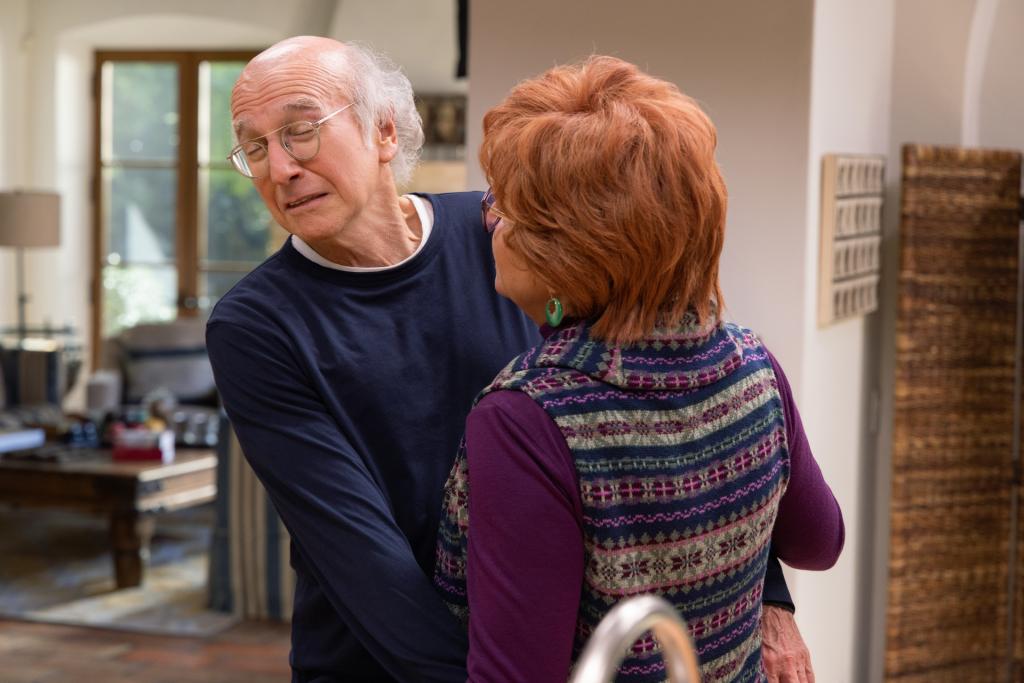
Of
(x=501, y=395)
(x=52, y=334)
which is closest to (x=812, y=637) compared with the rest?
(x=501, y=395)

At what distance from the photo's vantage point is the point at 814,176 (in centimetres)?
295

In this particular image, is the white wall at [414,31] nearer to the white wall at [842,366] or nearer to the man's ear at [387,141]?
the white wall at [842,366]

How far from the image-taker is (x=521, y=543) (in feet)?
3.88

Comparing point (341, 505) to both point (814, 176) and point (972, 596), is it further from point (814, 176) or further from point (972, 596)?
point (972, 596)

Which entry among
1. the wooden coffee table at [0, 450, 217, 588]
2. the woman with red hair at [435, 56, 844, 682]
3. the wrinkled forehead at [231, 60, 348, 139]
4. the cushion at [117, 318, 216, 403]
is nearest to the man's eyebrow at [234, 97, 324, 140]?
the wrinkled forehead at [231, 60, 348, 139]

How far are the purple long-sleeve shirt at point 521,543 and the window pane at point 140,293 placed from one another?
9.55 m

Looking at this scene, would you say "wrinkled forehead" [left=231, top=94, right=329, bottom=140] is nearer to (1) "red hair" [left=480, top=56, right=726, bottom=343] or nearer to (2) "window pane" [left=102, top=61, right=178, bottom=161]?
(1) "red hair" [left=480, top=56, right=726, bottom=343]

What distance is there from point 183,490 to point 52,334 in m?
4.03

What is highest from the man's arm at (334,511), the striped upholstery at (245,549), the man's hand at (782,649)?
the man's arm at (334,511)

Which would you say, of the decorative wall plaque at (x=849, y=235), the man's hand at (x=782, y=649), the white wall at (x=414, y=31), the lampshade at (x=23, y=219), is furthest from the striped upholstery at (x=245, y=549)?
the white wall at (x=414, y=31)

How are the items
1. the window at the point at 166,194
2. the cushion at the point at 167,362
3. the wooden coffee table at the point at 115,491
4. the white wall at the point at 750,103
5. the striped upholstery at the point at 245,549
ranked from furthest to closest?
the window at the point at 166,194
the cushion at the point at 167,362
the wooden coffee table at the point at 115,491
the striped upholstery at the point at 245,549
the white wall at the point at 750,103

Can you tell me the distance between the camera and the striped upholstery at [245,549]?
5.41 m

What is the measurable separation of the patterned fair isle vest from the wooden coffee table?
4755 millimetres

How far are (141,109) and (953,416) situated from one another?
798 centimetres
